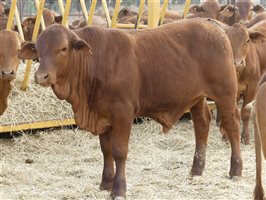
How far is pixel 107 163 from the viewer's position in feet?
20.9

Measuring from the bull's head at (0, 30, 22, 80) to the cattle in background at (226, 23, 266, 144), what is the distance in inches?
107

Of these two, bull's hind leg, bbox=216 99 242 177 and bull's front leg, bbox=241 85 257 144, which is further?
bull's front leg, bbox=241 85 257 144

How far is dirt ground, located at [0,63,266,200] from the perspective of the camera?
20.7 ft

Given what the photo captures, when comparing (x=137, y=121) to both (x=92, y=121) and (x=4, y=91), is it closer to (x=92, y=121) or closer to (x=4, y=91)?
(x=4, y=91)

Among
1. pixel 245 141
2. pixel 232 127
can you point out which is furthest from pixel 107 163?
pixel 245 141

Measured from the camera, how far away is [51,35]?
5.76m

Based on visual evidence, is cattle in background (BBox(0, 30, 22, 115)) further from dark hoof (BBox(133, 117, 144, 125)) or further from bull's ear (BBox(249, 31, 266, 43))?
bull's ear (BBox(249, 31, 266, 43))

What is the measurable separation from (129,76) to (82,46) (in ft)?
1.77

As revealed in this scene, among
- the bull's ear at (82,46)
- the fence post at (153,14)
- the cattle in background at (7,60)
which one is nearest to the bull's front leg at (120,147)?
the bull's ear at (82,46)

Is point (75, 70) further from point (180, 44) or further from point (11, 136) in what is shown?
point (11, 136)

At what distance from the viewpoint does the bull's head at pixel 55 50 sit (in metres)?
5.65

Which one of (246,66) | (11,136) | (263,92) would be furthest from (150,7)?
(263,92)

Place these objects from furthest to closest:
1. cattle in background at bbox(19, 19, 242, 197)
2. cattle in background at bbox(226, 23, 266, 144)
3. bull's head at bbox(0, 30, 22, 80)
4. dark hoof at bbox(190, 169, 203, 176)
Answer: cattle in background at bbox(226, 23, 266, 144) < bull's head at bbox(0, 30, 22, 80) < dark hoof at bbox(190, 169, 203, 176) < cattle in background at bbox(19, 19, 242, 197)

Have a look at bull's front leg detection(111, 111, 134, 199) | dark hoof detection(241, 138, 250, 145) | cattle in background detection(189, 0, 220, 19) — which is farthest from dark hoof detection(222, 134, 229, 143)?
cattle in background detection(189, 0, 220, 19)
